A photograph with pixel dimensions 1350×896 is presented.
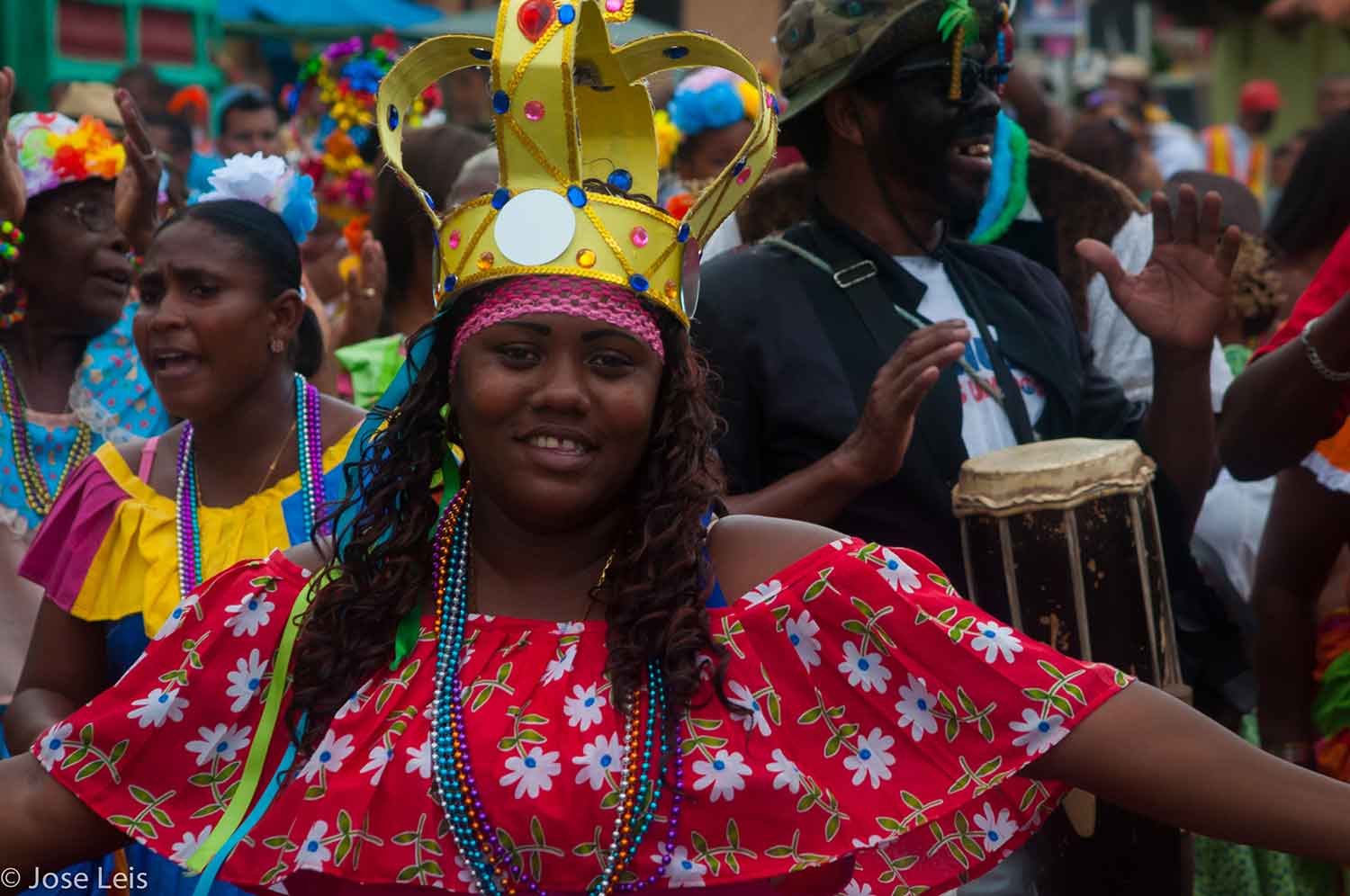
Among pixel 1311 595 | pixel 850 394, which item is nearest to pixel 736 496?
pixel 850 394

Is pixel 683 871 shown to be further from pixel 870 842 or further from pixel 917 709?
pixel 917 709

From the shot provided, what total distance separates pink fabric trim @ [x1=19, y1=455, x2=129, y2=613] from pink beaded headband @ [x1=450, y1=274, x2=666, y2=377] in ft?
5.07

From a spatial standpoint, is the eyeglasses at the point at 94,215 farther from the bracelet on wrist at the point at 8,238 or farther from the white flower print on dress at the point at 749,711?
the white flower print on dress at the point at 749,711

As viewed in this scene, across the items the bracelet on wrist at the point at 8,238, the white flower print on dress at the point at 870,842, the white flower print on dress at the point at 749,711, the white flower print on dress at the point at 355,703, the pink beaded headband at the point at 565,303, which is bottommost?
the white flower print on dress at the point at 870,842

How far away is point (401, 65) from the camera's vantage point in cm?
319

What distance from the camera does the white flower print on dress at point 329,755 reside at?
295cm

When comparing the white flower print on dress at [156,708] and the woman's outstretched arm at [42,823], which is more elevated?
the white flower print on dress at [156,708]

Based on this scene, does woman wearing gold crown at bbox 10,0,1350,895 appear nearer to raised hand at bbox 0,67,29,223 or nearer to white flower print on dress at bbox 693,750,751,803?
white flower print on dress at bbox 693,750,751,803

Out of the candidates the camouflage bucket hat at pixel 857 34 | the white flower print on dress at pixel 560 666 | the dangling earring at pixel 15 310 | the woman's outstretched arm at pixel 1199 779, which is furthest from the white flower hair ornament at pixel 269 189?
the woman's outstretched arm at pixel 1199 779

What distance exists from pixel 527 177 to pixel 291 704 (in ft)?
2.86

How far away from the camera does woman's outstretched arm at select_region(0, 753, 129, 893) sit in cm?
295

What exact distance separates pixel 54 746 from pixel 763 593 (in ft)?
3.56

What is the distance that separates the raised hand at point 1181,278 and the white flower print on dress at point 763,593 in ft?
4.94

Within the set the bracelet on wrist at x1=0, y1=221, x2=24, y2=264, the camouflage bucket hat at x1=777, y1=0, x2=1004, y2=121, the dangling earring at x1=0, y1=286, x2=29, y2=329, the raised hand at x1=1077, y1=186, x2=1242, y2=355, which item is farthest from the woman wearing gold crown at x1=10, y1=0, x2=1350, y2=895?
the dangling earring at x1=0, y1=286, x2=29, y2=329
